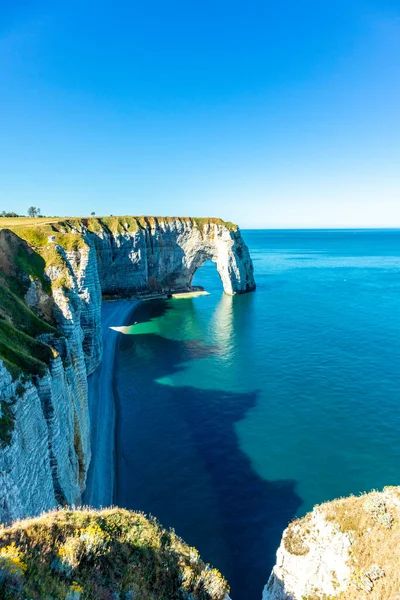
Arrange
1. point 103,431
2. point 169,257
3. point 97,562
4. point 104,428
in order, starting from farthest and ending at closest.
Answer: point 169,257 → point 104,428 → point 103,431 → point 97,562

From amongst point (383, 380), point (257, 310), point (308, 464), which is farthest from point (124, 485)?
point (257, 310)

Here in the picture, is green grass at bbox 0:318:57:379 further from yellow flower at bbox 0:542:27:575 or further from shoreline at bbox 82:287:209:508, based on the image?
yellow flower at bbox 0:542:27:575

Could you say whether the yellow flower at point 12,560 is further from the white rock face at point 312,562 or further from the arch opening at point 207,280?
the arch opening at point 207,280

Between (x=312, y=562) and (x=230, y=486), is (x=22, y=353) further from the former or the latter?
(x=230, y=486)

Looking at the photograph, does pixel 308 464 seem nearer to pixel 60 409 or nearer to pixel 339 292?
pixel 60 409

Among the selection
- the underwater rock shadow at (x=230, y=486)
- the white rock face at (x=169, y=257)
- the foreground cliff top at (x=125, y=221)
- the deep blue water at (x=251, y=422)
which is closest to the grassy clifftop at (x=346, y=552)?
the underwater rock shadow at (x=230, y=486)

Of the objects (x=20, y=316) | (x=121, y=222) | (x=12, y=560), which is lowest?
(x=12, y=560)

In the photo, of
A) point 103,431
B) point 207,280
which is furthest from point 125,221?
point 103,431
